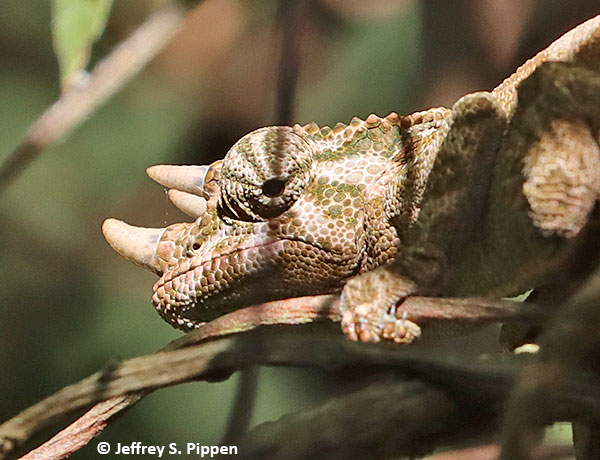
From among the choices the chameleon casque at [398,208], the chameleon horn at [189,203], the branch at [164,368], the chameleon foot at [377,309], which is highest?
the chameleon horn at [189,203]

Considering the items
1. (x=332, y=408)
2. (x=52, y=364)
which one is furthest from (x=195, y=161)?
(x=332, y=408)

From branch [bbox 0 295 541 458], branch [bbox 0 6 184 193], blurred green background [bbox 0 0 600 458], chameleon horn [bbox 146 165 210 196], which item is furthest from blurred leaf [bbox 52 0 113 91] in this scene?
blurred green background [bbox 0 0 600 458]

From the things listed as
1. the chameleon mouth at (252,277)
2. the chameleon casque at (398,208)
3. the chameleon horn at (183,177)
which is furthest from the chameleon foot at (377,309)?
the chameleon horn at (183,177)

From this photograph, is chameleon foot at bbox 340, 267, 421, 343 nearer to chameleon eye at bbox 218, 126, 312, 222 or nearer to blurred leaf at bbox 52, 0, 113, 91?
chameleon eye at bbox 218, 126, 312, 222

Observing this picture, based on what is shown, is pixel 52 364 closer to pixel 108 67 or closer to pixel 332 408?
pixel 332 408

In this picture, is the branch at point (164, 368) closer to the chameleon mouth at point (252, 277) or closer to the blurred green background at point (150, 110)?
the chameleon mouth at point (252, 277)

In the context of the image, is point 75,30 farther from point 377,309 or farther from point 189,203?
point 189,203
